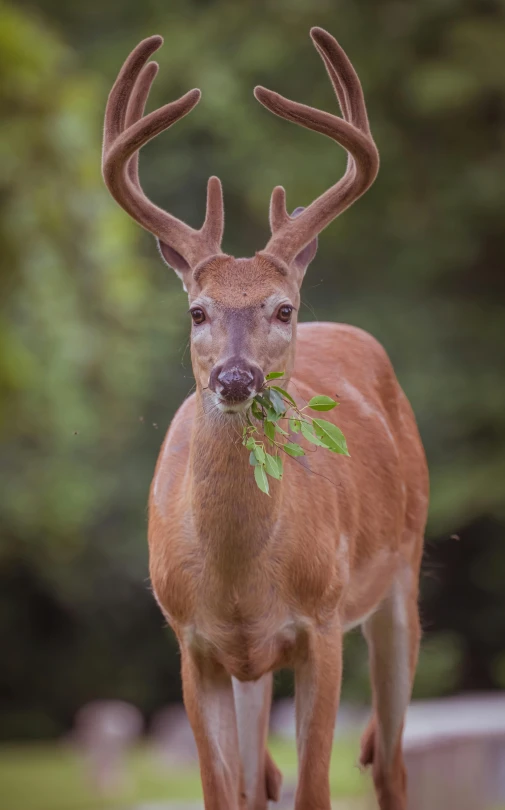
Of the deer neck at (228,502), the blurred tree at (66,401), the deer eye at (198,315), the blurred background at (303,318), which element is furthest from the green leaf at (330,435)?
the blurred background at (303,318)

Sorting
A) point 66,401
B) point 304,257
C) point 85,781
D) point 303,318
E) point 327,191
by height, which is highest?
point 303,318

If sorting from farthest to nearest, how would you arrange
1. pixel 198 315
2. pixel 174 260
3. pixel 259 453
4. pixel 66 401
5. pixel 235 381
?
1. pixel 66 401
2. pixel 174 260
3. pixel 198 315
4. pixel 259 453
5. pixel 235 381

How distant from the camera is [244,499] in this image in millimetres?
5156

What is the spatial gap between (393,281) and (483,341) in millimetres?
1401

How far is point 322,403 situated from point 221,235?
797 mm

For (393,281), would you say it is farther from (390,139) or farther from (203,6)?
(203,6)

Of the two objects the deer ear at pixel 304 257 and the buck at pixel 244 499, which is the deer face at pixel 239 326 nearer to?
the buck at pixel 244 499

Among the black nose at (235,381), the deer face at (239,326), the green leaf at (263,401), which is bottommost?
the green leaf at (263,401)

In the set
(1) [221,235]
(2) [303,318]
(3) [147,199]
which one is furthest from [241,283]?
(2) [303,318]

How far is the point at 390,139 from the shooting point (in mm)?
17781

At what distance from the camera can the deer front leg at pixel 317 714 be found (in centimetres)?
544

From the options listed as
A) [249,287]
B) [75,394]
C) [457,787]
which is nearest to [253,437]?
[249,287]

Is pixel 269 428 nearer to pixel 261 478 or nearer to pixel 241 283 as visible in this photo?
pixel 261 478

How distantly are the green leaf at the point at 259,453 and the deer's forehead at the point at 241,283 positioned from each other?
46 cm
